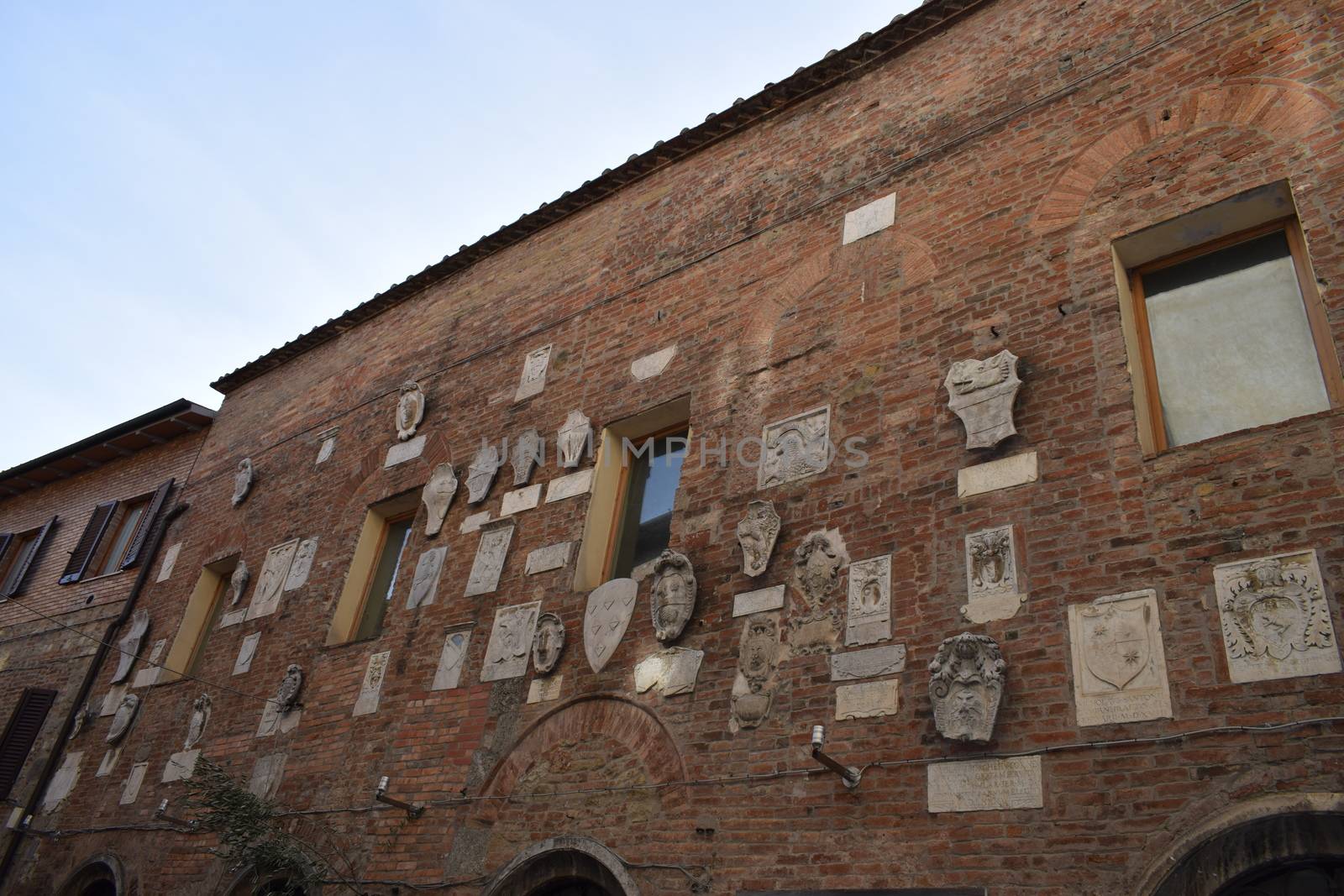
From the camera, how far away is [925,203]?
6898 millimetres

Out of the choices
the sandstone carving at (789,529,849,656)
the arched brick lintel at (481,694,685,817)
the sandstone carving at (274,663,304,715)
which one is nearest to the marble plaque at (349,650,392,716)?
the sandstone carving at (274,663,304,715)

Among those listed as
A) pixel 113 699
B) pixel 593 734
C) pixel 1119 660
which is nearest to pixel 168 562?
pixel 113 699

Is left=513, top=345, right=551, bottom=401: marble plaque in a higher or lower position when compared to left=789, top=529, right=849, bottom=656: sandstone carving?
higher

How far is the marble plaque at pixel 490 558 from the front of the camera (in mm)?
7727

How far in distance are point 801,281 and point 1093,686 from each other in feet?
12.0

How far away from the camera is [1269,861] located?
3816mm

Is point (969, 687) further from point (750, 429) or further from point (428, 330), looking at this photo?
point (428, 330)

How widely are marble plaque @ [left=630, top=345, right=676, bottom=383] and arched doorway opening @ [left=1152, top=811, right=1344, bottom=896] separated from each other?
4.90 meters

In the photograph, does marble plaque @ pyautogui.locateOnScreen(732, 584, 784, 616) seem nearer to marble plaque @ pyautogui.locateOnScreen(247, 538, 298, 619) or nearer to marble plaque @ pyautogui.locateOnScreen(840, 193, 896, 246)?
marble plaque @ pyautogui.locateOnScreen(840, 193, 896, 246)

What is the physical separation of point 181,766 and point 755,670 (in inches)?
244

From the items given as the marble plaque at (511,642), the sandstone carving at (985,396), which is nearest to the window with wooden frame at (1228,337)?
the sandstone carving at (985,396)

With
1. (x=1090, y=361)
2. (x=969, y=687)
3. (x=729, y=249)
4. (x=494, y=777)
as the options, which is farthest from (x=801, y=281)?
(x=494, y=777)

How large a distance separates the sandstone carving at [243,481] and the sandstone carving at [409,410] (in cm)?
256

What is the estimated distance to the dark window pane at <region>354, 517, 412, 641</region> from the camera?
8883mm
